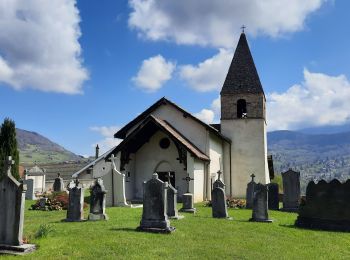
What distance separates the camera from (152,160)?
30000mm

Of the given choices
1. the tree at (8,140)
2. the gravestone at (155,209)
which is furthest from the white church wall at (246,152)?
the gravestone at (155,209)

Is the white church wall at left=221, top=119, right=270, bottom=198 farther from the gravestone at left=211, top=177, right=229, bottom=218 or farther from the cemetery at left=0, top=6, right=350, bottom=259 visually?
the gravestone at left=211, top=177, right=229, bottom=218

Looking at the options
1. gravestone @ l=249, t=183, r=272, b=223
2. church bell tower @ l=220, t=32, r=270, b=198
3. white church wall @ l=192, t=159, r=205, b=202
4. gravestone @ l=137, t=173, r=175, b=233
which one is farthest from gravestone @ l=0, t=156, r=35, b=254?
church bell tower @ l=220, t=32, r=270, b=198

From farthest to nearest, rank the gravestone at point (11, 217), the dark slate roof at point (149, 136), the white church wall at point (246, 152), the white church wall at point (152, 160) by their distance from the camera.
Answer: the white church wall at point (246, 152)
the white church wall at point (152, 160)
the dark slate roof at point (149, 136)
the gravestone at point (11, 217)

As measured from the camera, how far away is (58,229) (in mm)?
12336

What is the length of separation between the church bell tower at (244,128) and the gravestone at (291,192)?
10.5 metres

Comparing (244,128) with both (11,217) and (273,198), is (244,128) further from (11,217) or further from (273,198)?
(11,217)

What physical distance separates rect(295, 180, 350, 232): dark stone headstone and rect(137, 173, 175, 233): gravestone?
5.62m

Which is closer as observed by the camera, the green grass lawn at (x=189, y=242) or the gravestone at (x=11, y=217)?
the gravestone at (x=11, y=217)

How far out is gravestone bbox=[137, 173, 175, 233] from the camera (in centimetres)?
1217

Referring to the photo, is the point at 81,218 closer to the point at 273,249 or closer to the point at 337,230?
the point at 273,249

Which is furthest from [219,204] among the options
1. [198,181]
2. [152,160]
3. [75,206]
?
[152,160]

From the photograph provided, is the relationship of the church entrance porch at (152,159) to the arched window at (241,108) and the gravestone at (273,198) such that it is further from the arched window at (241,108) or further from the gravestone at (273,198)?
the arched window at (241,108)

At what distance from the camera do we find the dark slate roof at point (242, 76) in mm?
33812
